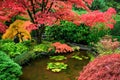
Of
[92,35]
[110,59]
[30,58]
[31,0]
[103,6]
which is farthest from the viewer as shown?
[103,6]

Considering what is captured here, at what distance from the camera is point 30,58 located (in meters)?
14.7

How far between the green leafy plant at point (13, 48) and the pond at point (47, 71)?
0.83m

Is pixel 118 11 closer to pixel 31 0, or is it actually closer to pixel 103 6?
pixel 103 6

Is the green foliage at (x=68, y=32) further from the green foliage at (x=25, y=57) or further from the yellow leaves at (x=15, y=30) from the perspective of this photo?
the green foliage at (x=25, y=57)

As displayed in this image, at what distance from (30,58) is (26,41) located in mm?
1990

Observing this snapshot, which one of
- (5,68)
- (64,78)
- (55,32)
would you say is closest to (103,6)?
(55,32)

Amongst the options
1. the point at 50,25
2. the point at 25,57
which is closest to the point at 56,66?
the point at 25,57

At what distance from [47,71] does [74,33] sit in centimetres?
553

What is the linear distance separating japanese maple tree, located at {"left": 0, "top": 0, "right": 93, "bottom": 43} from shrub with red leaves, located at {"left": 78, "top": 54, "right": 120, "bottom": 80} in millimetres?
8631

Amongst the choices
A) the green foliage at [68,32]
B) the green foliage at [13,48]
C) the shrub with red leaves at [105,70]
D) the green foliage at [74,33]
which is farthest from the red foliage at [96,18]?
the shrub with red leaves at [105,70]

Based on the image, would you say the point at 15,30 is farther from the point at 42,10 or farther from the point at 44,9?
the point at 44,9

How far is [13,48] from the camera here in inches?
586

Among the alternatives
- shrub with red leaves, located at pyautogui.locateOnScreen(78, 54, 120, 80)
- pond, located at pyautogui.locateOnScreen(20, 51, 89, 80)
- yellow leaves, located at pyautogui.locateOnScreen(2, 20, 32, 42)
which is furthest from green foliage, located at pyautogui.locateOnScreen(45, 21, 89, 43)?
shrub with red leaves, located at pyautogui.locateOnScreen(78, 54, 120, 80)

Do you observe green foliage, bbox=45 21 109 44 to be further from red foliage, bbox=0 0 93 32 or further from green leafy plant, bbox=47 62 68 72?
green leafy plant, bbox=47 62 68 72
